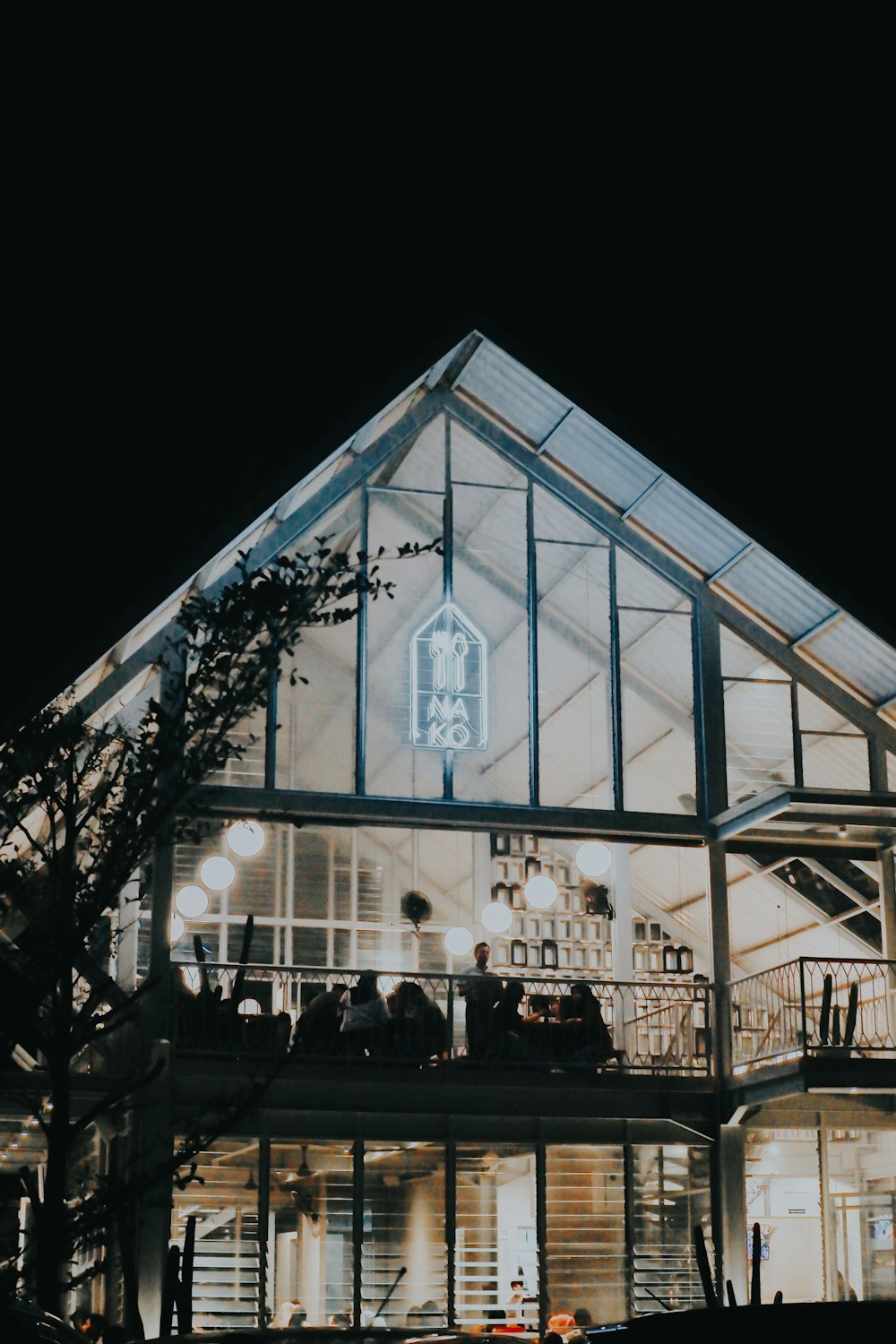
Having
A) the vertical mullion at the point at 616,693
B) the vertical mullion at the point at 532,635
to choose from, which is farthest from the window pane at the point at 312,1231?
the vertical mullion at the point at 616,693

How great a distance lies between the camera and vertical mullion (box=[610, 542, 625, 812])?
15.7 m

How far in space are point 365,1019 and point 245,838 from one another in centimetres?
187

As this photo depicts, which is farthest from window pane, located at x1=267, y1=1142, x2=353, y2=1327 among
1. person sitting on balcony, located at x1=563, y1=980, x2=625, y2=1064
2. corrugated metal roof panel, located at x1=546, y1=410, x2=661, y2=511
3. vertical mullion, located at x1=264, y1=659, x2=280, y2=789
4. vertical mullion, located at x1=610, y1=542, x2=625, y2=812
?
corrugated metal roof panel, located at x1=546, y1=410, x2=661, y2=511

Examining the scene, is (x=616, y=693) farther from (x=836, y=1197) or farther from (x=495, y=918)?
(x=836, y=1197)

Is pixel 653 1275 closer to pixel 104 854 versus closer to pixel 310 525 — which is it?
pixel 310 525

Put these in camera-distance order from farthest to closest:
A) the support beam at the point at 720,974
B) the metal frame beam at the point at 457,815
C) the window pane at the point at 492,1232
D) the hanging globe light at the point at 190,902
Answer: the support beam at the point at 720,974, the hanging globe light at the point at 190,902, the metal frame beam at the point at 457,815, the window pane at the point at 492,1232

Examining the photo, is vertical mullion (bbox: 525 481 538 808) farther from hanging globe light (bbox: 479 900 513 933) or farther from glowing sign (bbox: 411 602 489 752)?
hanging globe light (bbox: 479 900 513 933)

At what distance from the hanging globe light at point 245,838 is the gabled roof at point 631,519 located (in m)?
1.97

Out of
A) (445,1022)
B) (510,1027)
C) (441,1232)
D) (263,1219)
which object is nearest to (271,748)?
(445,1022)

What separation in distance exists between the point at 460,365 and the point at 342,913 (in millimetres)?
5474

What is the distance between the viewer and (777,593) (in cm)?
1598

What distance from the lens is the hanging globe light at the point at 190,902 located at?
14953 mm

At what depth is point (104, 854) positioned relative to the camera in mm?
7500

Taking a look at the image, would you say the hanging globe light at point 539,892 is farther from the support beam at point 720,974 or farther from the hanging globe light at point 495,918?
the support beam at point 720,974
